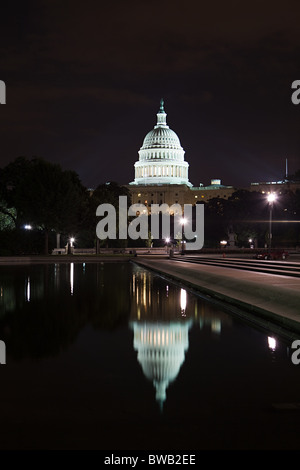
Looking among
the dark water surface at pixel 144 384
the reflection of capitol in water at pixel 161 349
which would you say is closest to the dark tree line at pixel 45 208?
the dark water surface at pixel 144 384

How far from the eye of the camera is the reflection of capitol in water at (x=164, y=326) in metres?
8.88

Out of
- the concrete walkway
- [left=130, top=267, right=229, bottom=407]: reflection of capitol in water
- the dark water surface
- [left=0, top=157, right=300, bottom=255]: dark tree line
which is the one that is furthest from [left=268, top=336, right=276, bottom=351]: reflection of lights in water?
[left=0, top=157, right=300, bottom=255]: dark tree line

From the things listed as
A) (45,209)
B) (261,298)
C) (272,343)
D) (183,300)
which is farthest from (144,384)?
(45,209)

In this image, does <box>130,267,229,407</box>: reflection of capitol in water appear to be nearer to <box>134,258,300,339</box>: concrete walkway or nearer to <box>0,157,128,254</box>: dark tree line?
<box>134,258,300,339</box>: concrete walkway

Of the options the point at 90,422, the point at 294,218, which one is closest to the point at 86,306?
the point at 90,422

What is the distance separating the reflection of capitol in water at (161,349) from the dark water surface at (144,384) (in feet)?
0.06

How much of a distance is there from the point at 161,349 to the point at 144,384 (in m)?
2.70

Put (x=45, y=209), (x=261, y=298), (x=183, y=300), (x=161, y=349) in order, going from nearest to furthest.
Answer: (x=161, y=349), (x=261, y=298), (x=183, y=300), (x=45, y=209)

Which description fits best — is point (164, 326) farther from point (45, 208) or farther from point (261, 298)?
point (45, 208)

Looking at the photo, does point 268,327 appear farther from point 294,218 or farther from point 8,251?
point 294,218

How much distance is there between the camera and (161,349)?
1067 cm

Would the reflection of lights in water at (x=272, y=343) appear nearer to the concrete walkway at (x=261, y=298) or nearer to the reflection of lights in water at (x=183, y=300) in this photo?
the concrete walkway at (x=261, y=298)

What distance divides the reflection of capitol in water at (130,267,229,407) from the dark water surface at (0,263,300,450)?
3 cm

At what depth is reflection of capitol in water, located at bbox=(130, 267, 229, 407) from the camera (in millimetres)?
8883
